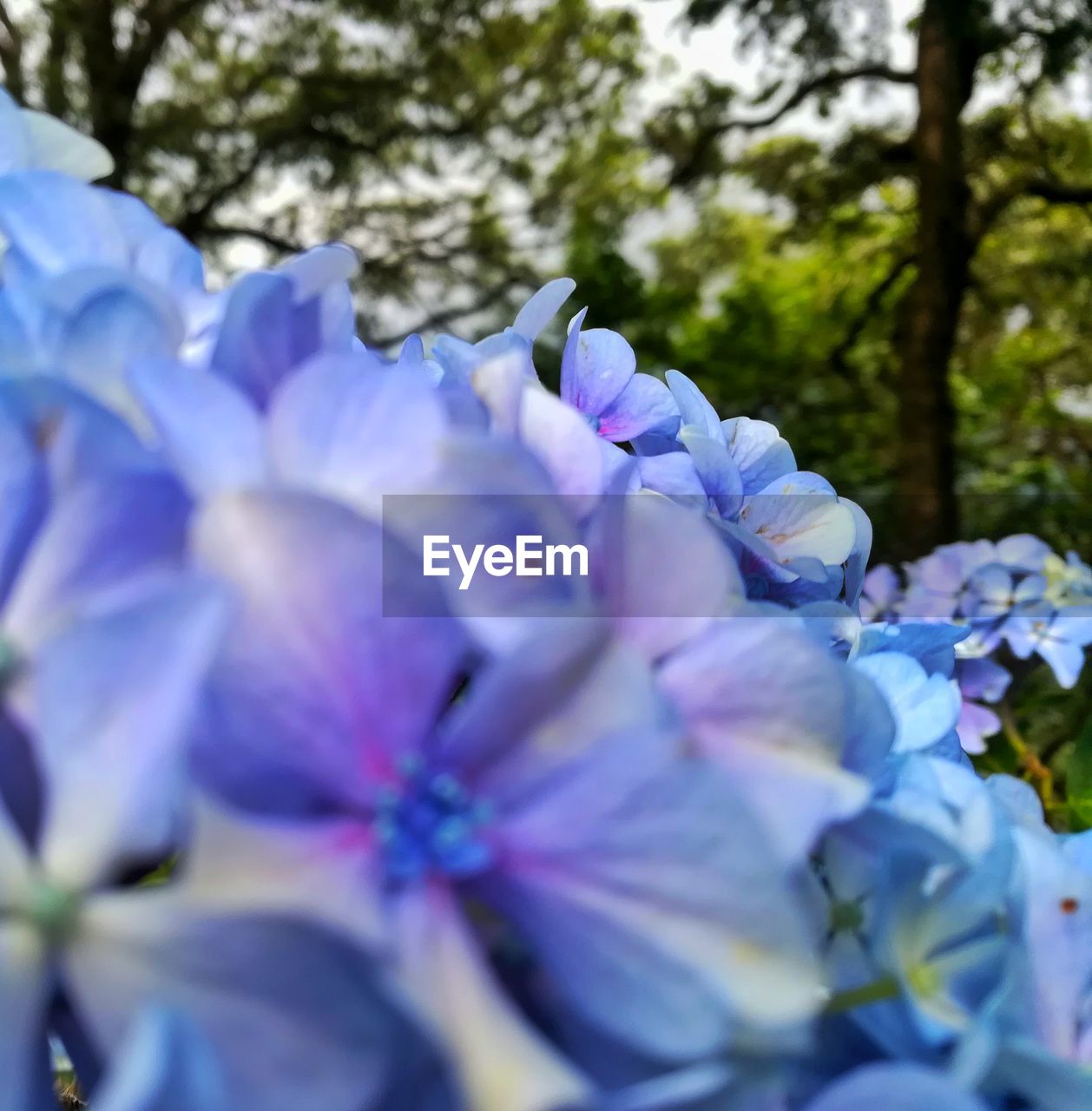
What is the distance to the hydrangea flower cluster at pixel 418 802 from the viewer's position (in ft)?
0.27

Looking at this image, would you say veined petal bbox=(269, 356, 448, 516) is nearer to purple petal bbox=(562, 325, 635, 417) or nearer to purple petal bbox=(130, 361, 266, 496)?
purple petal bbox=(130, 361, 266, 496)

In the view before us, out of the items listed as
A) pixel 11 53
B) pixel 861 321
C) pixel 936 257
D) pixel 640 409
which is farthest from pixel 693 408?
pixel 11 53

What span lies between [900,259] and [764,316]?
1.14ft

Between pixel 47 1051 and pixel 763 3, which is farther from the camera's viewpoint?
pixel 763 3

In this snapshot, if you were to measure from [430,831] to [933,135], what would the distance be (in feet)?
7.67

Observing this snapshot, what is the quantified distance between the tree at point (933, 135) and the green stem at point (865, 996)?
1.65 meters

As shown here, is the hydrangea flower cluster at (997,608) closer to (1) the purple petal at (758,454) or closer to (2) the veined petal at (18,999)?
(1) the purple petal at (758,454)

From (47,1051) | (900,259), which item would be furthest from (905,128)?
(47,1051)

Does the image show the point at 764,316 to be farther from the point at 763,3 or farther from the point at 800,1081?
the point at 800,1081

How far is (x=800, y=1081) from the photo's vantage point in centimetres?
11

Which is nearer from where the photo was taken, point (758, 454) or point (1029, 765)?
point (758, 454)

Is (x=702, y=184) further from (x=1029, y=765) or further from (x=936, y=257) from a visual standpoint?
(x=1029, y=765)

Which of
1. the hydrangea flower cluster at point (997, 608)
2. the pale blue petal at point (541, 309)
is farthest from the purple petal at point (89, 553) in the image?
the hydrangea flower cluster at point (997, 608)

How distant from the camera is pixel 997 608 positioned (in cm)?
67
